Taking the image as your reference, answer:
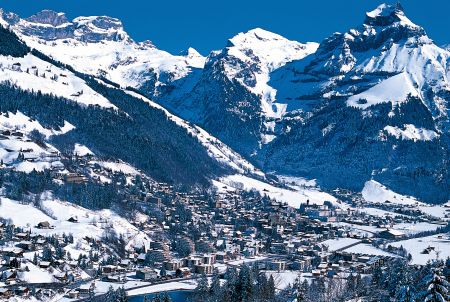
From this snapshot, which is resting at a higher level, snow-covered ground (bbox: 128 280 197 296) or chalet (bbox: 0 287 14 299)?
snow-covered ground (bbox: 128 280 197 296)

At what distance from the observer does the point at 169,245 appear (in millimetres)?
134625

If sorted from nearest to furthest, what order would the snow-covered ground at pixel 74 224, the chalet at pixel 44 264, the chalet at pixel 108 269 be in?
1. the chalet at pixel 44 264
2. the chalet at pixel 108 269
3. the snow-covered ground at pixel 74 224

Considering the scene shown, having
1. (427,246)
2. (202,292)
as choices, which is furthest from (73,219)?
(427,246)

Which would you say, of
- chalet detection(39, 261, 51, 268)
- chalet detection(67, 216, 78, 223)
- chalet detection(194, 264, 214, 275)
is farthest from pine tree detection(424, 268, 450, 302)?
chalet detection(67, 216, 78, 223)

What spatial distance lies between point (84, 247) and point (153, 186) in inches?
2700

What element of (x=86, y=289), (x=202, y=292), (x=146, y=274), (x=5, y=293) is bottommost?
(x=5, y=293)

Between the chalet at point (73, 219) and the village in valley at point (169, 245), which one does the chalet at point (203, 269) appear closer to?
the village in valley at point (169, 245)

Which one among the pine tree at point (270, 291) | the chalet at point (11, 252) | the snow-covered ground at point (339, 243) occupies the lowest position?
the pine tree at point (270, 291)

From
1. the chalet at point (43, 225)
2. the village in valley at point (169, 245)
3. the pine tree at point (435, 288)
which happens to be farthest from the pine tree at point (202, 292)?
the pine tree at point (435, 288)

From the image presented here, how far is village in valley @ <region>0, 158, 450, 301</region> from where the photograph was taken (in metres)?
103

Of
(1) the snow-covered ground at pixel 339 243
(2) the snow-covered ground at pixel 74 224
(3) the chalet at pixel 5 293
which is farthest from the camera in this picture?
(1) the snow-covered ground at pixel 339 243

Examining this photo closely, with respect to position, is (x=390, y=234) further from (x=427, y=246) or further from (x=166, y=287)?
(x=166, y=287)

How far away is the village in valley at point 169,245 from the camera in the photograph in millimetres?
103375

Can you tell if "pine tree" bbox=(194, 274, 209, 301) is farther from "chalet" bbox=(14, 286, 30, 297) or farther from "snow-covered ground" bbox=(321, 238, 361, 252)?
"snow-covered ground" bbox=(321, 238, 361, 252)
